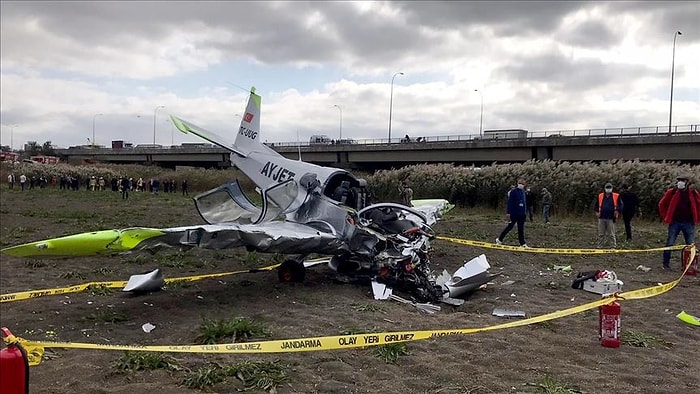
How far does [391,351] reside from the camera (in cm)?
559

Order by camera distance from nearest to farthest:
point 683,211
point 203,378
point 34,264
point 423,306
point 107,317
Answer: point 203,378, point 107,317, point 423,306, point 683,211, point 34,264

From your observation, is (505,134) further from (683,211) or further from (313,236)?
(313,236)

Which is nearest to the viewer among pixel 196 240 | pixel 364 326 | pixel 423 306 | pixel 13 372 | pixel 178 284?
pixel 13 372

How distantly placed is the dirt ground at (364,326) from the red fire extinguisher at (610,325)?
116 millimetres

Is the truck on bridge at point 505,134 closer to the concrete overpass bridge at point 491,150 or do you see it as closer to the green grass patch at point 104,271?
the concrete overpass bridge at point 491,150

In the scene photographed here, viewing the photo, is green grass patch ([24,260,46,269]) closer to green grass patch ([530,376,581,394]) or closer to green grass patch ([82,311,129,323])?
green grass patch ([82,311,129,323])

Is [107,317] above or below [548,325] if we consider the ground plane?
below

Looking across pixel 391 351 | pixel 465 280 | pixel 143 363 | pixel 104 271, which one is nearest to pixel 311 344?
pixel 391 351

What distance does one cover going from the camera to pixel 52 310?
7.71 metres

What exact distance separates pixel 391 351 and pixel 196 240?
10.8 ft

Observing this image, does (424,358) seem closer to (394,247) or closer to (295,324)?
(295,324)

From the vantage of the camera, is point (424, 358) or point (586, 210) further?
point (586, 210)

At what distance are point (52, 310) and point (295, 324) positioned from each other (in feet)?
11.8

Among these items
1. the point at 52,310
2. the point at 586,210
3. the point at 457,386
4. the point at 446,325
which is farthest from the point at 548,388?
the point at 586,210
